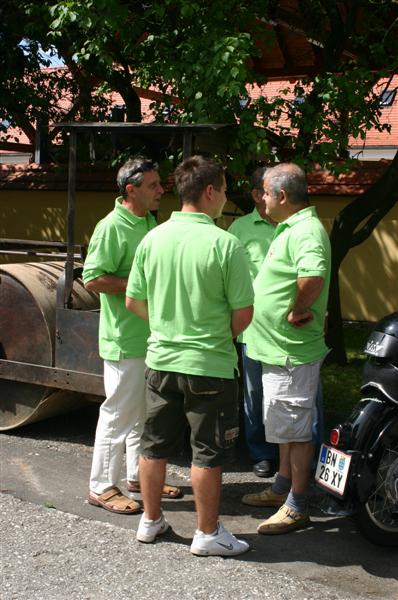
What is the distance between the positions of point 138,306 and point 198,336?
1.42ft

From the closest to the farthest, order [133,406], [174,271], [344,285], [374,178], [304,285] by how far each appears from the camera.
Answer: [174,271], [304,285], [133,406], [374,178], [344,285]

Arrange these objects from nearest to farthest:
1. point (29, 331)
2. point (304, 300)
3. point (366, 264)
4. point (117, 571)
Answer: point (117, 571)
point (304, 300)
point (29, 331)
point (366, 264)

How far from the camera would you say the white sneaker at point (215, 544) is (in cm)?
384

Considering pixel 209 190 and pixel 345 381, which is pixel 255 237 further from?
pixel 345 381

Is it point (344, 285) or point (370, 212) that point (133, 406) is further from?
point (344, 285)

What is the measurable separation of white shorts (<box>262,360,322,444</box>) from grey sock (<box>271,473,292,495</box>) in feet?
1.46

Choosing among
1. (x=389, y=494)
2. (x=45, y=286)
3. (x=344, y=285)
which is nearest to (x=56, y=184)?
(x=344, y=285)

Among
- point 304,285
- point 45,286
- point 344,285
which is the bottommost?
point 344,285

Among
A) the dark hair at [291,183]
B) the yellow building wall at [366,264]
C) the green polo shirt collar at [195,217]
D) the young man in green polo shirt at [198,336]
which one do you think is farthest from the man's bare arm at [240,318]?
the yellow building wall at [366,264]

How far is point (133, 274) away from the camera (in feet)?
13.1

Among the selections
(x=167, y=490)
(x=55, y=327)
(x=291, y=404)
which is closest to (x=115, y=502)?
(x=167, y=490)

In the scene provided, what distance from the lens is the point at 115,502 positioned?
4.47m

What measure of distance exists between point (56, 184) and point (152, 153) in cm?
533

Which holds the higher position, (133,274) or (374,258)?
(133,274)
